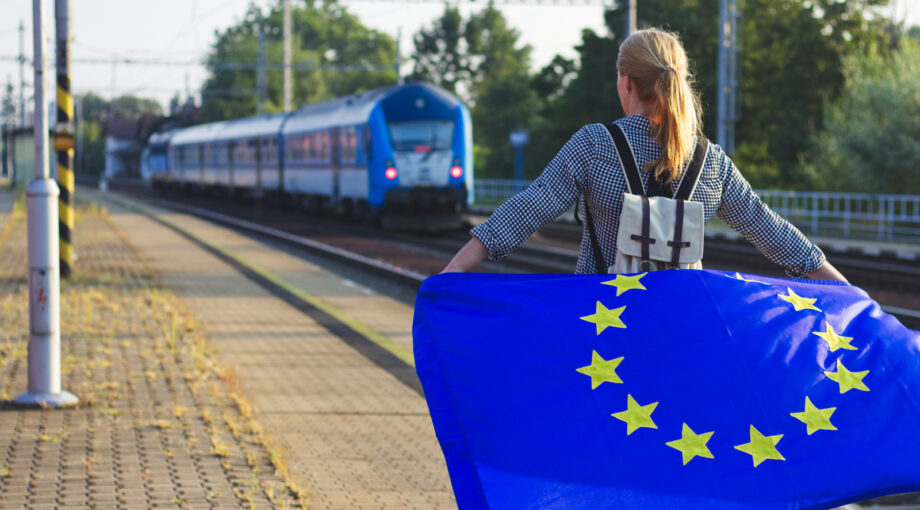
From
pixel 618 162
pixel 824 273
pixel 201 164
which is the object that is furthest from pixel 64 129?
pixel 201 164

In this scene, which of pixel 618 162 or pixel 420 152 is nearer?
pixel 618 162

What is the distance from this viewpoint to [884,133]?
28.6m

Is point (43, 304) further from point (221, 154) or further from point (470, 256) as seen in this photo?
point (221, 154)

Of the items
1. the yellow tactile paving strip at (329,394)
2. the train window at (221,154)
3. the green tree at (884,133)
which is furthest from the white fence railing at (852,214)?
the train window at (221,154)

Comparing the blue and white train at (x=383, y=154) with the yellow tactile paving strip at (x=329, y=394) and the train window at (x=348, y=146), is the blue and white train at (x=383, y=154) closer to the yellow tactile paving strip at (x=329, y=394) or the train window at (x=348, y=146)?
the train window at (x=348, y=146)

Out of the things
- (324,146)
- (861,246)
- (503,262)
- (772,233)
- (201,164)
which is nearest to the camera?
(772,233)

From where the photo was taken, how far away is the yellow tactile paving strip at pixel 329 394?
193 inches

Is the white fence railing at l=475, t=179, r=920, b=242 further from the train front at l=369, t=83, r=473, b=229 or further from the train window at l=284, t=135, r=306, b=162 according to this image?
the train window at l=284, t=135, r=306, b=162

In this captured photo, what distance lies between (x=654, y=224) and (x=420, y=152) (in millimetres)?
21790

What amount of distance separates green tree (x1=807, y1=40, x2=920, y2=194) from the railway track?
7513 millimetres

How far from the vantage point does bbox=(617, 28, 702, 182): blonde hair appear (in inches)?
115

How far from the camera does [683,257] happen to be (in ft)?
9.68

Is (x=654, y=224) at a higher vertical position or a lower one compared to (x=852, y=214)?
higher

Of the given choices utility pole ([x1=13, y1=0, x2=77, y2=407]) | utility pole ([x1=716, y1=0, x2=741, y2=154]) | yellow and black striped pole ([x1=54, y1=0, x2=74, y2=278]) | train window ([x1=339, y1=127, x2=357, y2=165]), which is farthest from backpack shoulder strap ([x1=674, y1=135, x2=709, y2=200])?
utility pole ([x1=716, y1=0, x2=741, y2=154])
